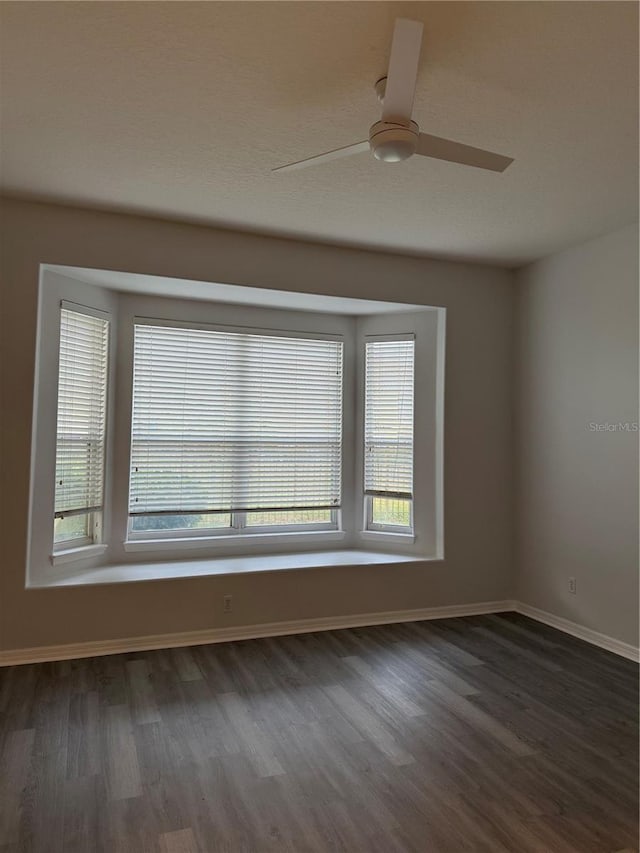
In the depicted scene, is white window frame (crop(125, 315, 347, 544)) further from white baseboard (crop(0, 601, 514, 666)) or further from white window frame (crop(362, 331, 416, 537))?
white baseboard (crop(0, 601, 514, 666))

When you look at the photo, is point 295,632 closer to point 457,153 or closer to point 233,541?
point 233,541

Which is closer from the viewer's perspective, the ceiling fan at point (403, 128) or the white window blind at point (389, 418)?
the ceiling fan at point (403, 128)

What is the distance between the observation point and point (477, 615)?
4.71 m

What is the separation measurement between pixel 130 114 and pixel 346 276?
2150 millimetres

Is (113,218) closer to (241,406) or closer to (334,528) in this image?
(241,406)

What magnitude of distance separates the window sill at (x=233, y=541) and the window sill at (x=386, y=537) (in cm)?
21

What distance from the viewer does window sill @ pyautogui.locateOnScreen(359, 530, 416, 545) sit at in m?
4.88

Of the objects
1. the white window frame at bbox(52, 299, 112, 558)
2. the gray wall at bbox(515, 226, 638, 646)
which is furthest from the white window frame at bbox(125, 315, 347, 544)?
the gray wall at bbox(515, 226, 638, 646)

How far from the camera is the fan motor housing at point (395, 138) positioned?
2.06 metres

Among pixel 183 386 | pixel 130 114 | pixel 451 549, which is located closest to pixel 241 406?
pixel 183 386

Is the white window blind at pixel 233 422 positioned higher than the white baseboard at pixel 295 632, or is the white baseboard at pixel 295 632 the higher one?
the white window blind at pixel 233 422

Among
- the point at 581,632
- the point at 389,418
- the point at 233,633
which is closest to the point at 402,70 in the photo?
the point at 389,418

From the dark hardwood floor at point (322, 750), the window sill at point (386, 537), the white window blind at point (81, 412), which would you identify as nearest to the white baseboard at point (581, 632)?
the dark hardwood floor at point (322, 750)

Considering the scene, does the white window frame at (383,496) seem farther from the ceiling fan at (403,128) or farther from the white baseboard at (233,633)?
the ceiling fan at (403,128)
